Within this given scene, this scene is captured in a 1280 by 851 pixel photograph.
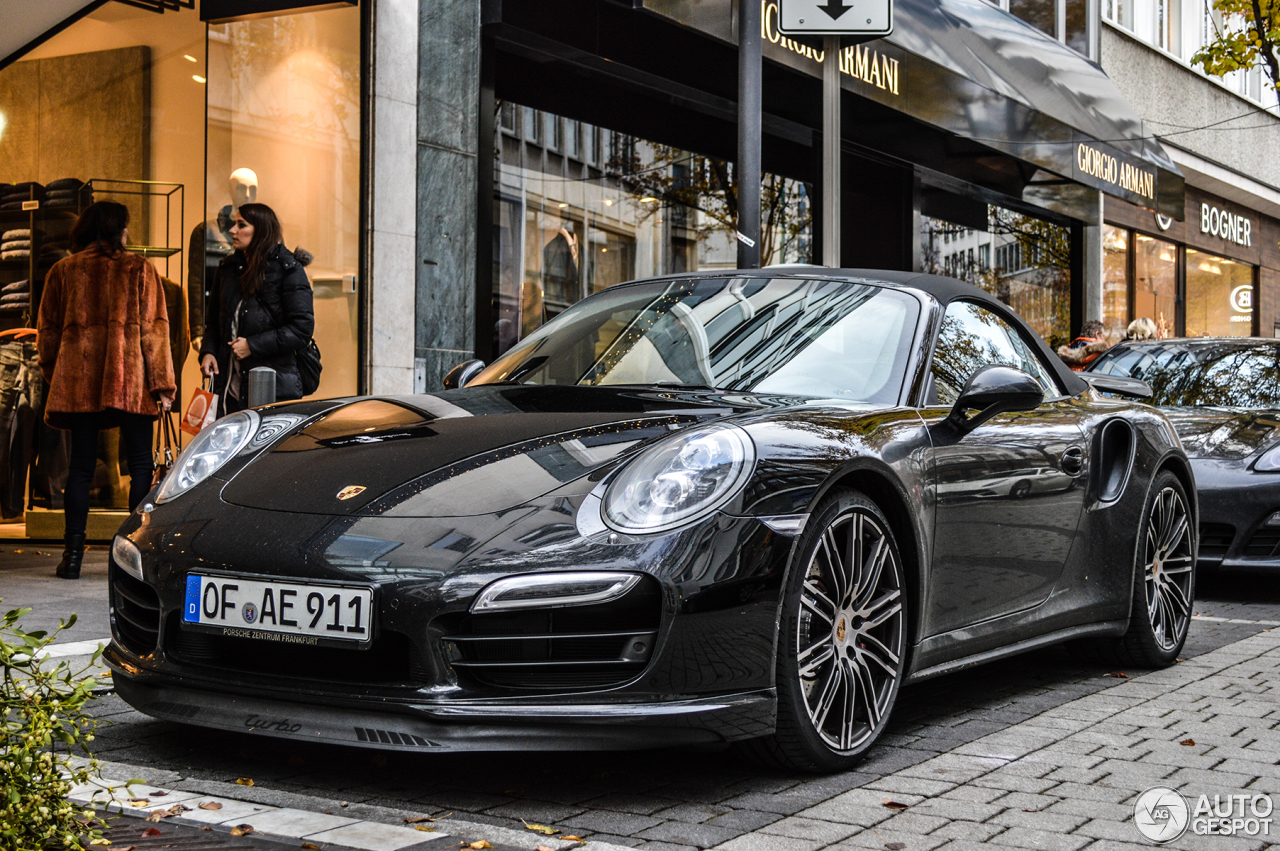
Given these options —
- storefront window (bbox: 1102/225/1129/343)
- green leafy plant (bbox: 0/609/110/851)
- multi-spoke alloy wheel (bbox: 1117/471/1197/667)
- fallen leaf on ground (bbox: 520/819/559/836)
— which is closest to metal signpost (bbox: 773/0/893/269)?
multi-spoke alloy wheel (bbox: 1117/471/1197/667)

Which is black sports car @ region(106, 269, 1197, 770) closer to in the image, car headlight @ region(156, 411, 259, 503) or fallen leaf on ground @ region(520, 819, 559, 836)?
car headlight @ region(156, 411, 259, 503)

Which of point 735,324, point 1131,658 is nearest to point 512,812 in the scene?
point 735,324

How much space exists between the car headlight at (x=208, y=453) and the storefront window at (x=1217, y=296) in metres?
25.4

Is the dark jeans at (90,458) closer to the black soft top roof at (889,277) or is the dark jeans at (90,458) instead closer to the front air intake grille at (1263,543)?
the black soft top roof at (889,277)

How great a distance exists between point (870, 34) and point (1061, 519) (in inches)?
134

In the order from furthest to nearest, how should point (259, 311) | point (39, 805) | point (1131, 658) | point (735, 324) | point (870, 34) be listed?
point (870, 34)
point (259, 311)
point (1131, 658)
point (735, 324)
point (39, 805)

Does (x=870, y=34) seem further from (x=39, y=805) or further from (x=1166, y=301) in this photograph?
(x=1166, y=301)

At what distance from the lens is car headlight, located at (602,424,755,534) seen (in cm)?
335

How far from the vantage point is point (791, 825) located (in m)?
3.22

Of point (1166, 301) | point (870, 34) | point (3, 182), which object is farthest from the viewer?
point (1166, 301)

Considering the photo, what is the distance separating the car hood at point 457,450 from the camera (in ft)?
11.4

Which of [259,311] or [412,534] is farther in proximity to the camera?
[259,311]

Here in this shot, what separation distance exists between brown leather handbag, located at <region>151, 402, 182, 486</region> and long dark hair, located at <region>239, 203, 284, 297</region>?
6.51ft

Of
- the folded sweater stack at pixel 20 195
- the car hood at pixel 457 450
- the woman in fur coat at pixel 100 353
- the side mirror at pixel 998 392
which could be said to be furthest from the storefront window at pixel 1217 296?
the car hood at pixel 457 450
